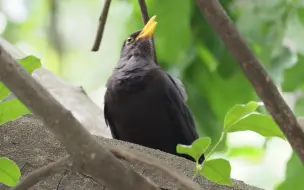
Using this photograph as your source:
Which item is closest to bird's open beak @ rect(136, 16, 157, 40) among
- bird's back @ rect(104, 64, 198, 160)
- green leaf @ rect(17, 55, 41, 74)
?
bird's back @ rect(104, 64, 198, 160)

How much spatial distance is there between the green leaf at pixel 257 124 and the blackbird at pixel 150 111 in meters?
0.73

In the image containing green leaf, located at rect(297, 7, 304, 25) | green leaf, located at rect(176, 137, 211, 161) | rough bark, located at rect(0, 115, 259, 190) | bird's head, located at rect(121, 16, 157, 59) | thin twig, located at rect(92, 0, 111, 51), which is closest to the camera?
green leaf, located at rect(176, 137, 211, 161)

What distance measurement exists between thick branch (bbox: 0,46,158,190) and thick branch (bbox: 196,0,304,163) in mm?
113

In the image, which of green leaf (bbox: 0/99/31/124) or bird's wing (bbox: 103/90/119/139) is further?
bird's wing (bbox: 103/90/119/139)

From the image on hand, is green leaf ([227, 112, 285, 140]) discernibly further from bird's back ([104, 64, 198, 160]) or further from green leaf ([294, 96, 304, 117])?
bird's back ([104, 64, 198, 160])

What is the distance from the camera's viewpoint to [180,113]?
139 cm

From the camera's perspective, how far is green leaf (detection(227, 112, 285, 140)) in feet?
2.07

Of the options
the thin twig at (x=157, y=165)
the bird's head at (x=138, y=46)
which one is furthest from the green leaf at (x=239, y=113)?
the bird's head at (x=138, y=46)

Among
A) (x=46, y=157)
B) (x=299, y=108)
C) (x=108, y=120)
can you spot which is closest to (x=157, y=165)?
(x=46, y=157)

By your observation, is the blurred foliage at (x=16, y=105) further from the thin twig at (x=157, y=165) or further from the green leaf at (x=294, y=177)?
the green leaf at (x=294, y=177)

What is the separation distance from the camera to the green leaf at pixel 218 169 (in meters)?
0.60

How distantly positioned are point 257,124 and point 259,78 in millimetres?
203

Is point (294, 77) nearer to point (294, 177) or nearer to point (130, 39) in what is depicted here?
Answer: point (294, 177)

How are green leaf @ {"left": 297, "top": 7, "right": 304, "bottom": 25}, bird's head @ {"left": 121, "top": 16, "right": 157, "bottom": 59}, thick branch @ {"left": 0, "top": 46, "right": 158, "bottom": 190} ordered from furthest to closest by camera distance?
bird's head @ {"left": 121, "top": 16, "right": 157, "bottom": 59} → green leaf @ {"left": 297, "top": 7, "right": 304, "bottom": 25} → thick branch @ {"left": 0, "top": 46, "right": 158, "bottom": 190}
